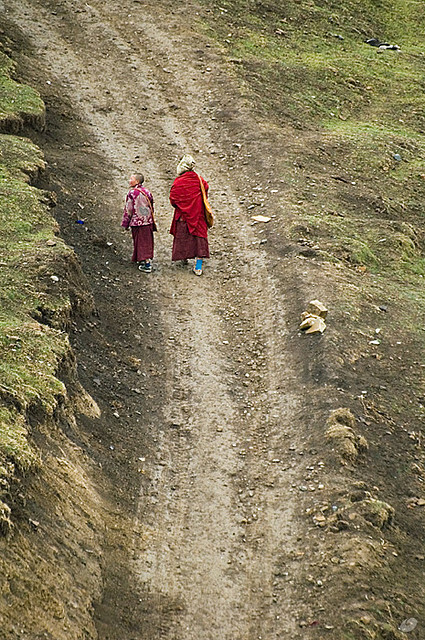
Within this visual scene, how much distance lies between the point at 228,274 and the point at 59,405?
5232 millimetres

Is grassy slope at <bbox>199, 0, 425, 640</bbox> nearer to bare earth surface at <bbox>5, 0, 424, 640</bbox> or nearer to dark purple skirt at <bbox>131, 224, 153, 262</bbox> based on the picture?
bare earth surface at <bbox>5, 0, 424, 640</bbox>

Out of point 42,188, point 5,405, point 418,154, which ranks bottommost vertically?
point 418,154

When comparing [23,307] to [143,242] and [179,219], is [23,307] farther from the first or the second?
[179,219]

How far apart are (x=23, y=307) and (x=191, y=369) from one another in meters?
2.35

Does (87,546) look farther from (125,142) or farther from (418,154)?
(418,154)

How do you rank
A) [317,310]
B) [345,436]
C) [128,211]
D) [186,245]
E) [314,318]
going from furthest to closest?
1. [186,245]
2. [128,211]
3. [317,310]
4. [314,318]
5. [345,436]

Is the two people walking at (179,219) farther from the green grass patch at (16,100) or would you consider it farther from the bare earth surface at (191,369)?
the green grass patch at (16,100)

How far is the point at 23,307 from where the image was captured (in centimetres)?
1023

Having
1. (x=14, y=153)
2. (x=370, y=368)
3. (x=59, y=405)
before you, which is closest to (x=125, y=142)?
(x=14, y=153)

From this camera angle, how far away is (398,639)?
7.87m

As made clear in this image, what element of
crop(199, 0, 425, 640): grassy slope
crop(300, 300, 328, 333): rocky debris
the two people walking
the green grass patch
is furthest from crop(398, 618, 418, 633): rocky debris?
the green grass patch

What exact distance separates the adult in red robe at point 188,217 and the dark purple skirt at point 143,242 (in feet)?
1.20

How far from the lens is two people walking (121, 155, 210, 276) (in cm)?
1323

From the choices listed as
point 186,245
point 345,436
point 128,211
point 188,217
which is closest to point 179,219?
point 188,217
